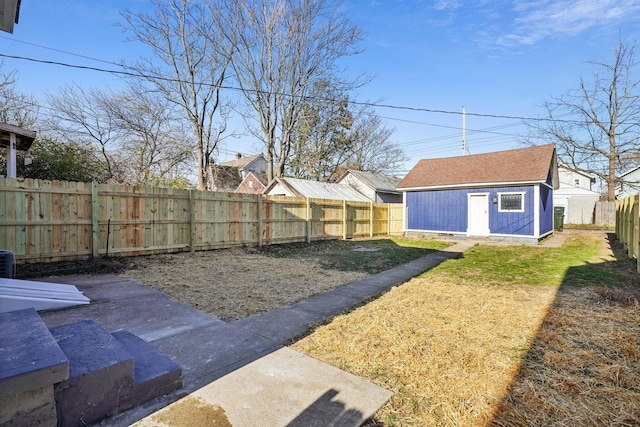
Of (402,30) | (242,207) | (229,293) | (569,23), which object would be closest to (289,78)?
(402,30)

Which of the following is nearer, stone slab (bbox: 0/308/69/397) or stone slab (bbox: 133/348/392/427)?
stone slab (bbox: 0/308/69/397)

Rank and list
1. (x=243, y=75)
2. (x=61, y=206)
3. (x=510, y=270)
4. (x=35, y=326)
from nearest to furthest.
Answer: (x=35, y=326) → (x=61, y=206) → (x=510, y=270) → (x=243, y=75)

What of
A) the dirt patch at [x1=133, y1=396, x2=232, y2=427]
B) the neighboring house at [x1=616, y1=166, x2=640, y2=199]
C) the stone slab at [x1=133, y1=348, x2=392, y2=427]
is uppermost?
the neighboring house at [x1=616, y1=166, x2=640, y2=199]

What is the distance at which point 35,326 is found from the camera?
2129 millimetres

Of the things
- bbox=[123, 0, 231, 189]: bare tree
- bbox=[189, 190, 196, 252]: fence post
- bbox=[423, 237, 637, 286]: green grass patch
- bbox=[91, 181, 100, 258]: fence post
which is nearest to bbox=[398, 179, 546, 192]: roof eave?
bbox=[423, 237, 637, 286]: green grass patch

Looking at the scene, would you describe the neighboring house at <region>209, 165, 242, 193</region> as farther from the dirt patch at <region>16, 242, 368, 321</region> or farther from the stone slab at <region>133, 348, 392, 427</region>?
the stone slab at <region>133, 348, 392, 427</region>

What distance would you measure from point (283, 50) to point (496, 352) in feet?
63.2

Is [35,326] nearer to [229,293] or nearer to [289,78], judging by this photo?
[229,293]

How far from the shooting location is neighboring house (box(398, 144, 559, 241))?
12.7 m

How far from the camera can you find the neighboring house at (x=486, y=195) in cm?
1270

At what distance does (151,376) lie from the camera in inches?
80.7

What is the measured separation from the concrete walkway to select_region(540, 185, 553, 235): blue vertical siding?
1198 cm

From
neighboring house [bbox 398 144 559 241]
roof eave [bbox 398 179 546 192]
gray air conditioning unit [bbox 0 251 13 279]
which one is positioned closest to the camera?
gray air conditioning unit [bbox 0 251 13 279]

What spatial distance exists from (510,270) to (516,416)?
6.00 m
